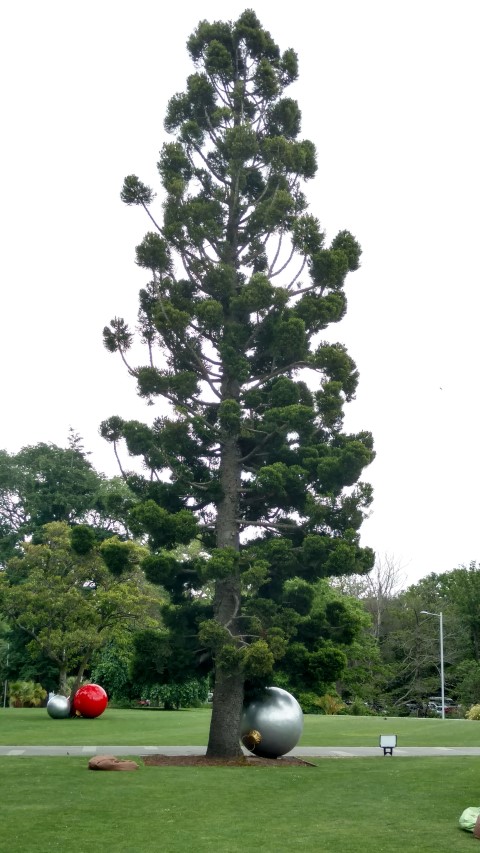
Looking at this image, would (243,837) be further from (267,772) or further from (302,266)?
(302,266)

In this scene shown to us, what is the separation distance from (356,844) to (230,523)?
12447 millimetres

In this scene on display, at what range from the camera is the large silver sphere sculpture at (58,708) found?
37156 mm

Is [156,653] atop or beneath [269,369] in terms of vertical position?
beneath

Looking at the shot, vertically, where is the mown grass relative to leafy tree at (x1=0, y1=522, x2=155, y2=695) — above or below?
below

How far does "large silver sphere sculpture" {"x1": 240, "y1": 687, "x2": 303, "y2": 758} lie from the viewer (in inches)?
849

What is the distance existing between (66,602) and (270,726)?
65.3 feet

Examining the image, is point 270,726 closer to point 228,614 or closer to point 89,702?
point 228,614

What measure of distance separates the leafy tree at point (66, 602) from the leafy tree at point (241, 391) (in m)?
16.0

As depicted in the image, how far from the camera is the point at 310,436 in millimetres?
23203

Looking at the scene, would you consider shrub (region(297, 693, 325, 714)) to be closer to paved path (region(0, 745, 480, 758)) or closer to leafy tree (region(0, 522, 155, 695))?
leafy tree (region(0, 522, 155, 695))

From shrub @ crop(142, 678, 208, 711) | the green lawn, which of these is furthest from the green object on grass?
shrub @ crop(142, 678, 208, 711)

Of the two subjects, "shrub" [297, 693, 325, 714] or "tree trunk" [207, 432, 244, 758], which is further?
"shrub" [297, 693, 325, 714]

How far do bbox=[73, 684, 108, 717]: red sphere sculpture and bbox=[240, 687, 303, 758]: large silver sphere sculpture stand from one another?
626 inches

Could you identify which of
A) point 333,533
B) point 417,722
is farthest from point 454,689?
point 333,533
